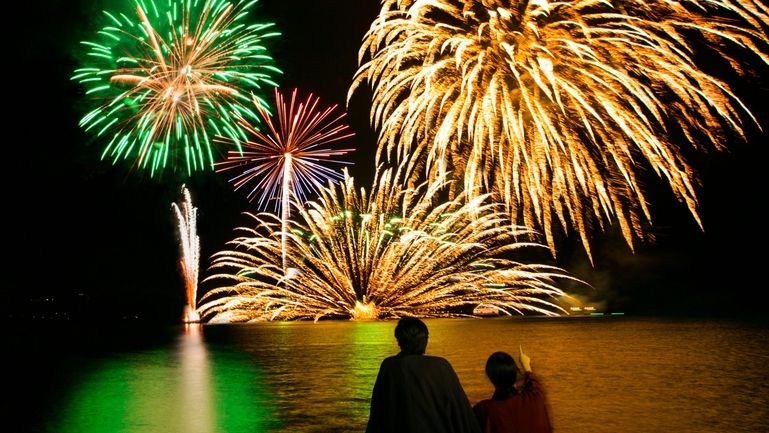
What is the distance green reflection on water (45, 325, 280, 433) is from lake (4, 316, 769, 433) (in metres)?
0.02

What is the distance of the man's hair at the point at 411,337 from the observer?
3504 mm

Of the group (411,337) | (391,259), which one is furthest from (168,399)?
(391,259)

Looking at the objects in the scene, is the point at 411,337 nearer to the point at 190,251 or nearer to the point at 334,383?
the point at 334,383

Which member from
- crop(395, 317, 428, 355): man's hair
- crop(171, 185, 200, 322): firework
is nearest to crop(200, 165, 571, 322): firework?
crop(171, 185, 200, 322): firework

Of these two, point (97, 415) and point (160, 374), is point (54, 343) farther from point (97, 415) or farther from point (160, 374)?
point (97, 415)

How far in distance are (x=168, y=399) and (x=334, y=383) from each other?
8.59 ft

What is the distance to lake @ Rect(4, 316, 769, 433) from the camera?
7980mm

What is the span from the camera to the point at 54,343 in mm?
22406

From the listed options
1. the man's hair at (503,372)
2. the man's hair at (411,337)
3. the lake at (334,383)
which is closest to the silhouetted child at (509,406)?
the man's hair at (503,372)

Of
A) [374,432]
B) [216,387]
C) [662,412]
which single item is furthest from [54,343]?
[374,432]

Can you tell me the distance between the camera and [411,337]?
351 cm

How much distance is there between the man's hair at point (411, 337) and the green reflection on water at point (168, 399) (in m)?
4.64

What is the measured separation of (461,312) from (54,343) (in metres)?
21.9

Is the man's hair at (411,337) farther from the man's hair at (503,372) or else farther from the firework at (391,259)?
the firework at (391,259)
